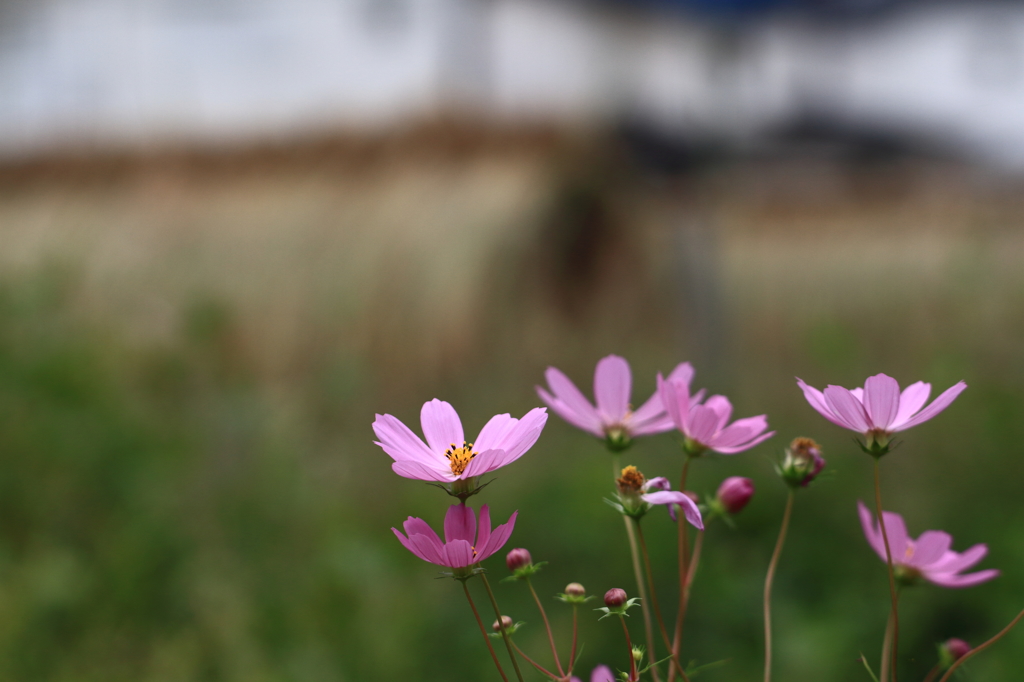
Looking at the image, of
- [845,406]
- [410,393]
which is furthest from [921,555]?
[410,393]

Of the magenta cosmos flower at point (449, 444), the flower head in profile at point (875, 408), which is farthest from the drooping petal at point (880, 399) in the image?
the magenta cosmos flower at point (449, 444)

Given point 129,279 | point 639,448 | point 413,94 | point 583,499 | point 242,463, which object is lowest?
point 639,448

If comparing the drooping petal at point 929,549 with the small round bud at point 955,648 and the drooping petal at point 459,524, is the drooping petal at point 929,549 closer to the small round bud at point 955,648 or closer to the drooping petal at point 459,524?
the small round bud at point 955,648

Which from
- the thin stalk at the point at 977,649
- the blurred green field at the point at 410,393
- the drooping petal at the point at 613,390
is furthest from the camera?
the blurred green field at the point at 410,393

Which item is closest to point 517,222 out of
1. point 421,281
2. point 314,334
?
point 421,281

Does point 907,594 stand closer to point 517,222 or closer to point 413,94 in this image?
point 517,222

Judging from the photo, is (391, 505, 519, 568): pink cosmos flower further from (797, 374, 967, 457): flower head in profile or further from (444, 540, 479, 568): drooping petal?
(797, 374, 967, 457): flower head in profile

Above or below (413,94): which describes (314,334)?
below
